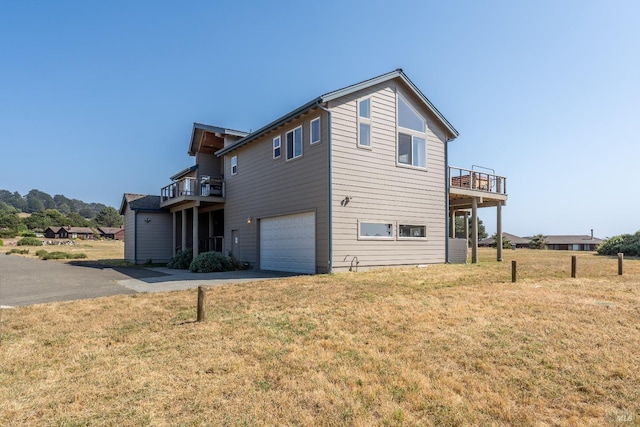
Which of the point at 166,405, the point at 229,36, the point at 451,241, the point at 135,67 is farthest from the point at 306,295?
the point at 135,67

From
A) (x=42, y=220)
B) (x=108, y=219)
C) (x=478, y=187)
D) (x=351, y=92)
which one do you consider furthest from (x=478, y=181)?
(x=108, y=219)

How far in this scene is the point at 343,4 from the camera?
13.9 meters

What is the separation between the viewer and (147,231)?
24625 mm

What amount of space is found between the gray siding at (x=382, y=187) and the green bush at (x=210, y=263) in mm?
6403

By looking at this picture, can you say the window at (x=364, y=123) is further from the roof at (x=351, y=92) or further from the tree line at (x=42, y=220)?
the tree line at (x=42, y=220)

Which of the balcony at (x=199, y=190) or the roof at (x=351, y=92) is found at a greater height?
the roof at (x=351, y=92)

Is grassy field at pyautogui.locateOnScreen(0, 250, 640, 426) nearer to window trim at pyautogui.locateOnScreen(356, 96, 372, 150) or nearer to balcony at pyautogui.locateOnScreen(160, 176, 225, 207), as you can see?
window trim at pyautogui.locateOnScreen(356, 96, 372, 150)

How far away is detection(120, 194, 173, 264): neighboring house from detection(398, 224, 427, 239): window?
17103 millimetres

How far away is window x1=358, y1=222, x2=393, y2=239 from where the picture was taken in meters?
14.0

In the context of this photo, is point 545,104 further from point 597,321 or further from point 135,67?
point 135,67

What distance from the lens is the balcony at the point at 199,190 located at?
20156mm

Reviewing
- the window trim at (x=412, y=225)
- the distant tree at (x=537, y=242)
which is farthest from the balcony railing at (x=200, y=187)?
the distant tree at (x=537, y=242)

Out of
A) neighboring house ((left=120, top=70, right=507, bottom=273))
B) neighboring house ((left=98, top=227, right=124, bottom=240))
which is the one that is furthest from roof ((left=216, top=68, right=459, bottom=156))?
neighboring house ((left=98, top=227, right=124, bottom=240))

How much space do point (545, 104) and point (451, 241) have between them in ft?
23.0
